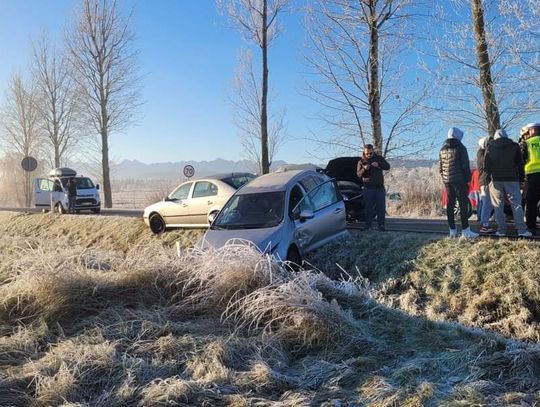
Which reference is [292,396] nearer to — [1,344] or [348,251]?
[1,344]

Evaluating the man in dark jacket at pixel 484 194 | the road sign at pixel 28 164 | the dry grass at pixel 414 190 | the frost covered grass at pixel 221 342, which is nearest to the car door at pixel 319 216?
the man in dark jacket at pixel 484 194

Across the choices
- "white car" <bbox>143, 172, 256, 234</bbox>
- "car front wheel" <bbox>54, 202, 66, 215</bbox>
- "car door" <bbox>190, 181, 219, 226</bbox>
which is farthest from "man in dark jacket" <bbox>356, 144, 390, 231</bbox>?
"car front wheel" <bbox>54, 202, 66, 215</bbox>

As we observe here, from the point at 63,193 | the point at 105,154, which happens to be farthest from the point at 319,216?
the point at 105,154

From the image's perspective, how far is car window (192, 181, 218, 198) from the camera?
13.0 m

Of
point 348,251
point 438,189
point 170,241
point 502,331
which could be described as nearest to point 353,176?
point 348,251

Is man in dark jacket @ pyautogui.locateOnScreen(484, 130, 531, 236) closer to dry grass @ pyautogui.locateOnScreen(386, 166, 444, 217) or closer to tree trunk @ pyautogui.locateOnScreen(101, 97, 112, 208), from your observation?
dry grass @ pyautogui.locateOnScreen(386, 166, 444, 217)

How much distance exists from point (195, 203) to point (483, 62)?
9.25 meters

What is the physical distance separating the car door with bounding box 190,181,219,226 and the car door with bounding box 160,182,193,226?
0.63 ft

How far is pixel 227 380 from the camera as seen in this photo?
388 cm

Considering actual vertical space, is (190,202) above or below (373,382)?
above

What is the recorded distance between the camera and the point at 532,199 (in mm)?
9211

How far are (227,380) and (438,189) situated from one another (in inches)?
736

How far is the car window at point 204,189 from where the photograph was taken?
A: 13.0 m

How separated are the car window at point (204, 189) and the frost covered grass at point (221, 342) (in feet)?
19.8
